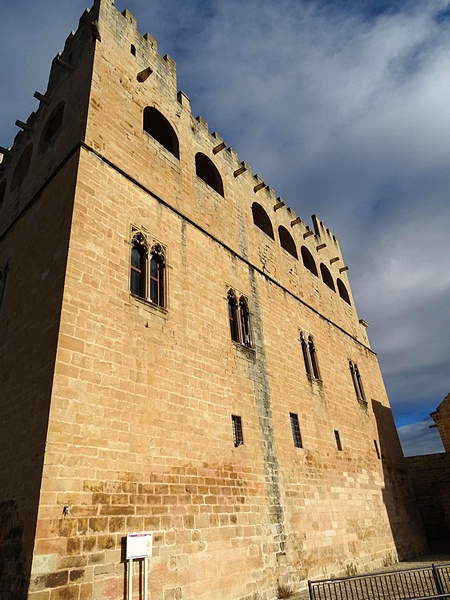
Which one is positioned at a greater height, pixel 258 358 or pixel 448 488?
pixel 258 358

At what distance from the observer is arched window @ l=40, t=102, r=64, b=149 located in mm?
10031

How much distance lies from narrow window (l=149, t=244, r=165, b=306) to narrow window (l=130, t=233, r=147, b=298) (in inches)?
8.7

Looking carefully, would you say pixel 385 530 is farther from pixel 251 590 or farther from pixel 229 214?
pixel 229 214

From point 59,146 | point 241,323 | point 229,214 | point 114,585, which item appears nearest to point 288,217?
point 229,214

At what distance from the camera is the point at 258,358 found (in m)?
9.99

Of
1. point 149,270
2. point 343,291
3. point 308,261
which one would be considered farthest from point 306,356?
point 343,291

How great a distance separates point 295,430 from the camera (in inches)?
408

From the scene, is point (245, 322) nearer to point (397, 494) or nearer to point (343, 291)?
point (397, 494)

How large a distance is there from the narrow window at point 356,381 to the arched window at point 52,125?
1236cm

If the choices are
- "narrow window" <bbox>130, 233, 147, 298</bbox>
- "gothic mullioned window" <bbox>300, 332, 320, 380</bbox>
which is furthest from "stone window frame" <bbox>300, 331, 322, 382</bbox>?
"narrow window" <bbox>130, 233, 147, 298</bbox>

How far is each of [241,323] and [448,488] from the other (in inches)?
429

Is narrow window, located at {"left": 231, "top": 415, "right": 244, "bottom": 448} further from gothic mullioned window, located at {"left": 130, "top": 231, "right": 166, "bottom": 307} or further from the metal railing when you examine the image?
gothic mullioned window, located at {"left": 130, "top": 231, "right": 166, "bottom": 307}

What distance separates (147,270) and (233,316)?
116 inches

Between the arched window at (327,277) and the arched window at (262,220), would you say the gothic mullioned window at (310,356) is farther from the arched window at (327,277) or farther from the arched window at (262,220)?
the arched window at (327,277)
